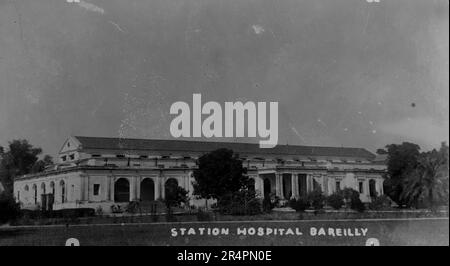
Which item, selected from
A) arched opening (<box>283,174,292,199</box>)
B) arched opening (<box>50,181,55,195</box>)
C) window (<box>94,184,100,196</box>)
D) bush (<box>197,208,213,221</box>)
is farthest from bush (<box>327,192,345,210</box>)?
arched opening (<box>50,181,55,195</box>)

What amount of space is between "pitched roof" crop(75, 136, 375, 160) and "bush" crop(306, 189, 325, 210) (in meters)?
0.90

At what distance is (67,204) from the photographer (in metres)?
12.4

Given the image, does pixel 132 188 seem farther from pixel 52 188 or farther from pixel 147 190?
pixel 52 188

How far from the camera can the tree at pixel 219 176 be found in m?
12.3

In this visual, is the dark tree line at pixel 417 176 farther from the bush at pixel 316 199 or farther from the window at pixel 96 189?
the window at pixel 96 189

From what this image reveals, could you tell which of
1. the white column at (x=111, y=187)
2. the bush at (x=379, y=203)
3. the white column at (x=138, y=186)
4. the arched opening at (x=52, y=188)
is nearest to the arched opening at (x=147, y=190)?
the white column at (x=138, y=186)

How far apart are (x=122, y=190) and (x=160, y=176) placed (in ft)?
3.82

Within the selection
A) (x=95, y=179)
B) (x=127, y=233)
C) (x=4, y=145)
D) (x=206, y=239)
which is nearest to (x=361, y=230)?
(x=206, y=239)

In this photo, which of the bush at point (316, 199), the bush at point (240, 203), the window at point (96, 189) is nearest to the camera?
the bush at point (240, 203)

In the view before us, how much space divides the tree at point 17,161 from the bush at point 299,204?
18.5 ft

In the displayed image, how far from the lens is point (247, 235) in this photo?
11.0 meters

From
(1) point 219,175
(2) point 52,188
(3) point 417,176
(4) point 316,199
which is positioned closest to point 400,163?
(3) point 417,176

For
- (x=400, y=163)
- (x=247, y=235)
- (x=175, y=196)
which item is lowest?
(x=247, y=235)

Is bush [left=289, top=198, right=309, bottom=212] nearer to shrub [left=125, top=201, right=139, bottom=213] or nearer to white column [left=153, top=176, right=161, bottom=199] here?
white column [left=153, top=176, right=161, bottom=199]
